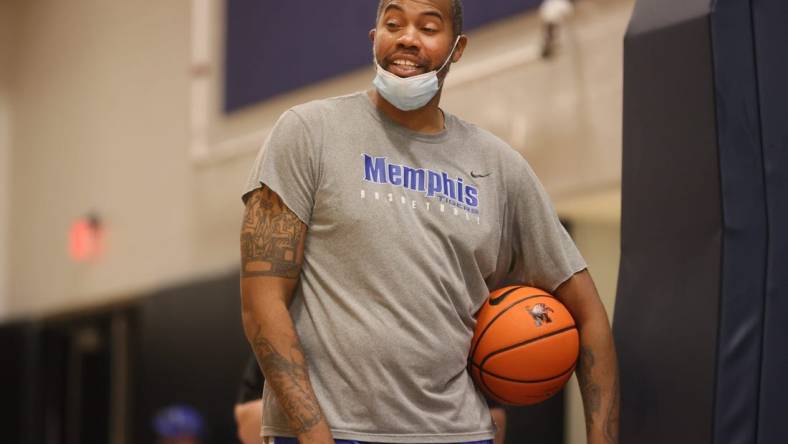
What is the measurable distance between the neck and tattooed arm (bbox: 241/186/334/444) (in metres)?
0.36

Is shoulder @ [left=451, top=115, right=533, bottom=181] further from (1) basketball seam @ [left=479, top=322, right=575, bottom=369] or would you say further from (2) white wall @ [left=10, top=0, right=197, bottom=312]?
(2) white wall @ [left=10, top=0, right=197, bottom=312]

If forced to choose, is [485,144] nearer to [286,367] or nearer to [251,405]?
[286,367]

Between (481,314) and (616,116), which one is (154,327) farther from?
(481,314)

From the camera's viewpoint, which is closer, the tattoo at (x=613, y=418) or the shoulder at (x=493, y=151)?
the shoulder at (x=493, y=151)

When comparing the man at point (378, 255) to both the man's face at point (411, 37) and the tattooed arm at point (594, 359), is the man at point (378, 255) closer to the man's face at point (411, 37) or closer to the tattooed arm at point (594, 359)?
the man's face at point (411, 37)

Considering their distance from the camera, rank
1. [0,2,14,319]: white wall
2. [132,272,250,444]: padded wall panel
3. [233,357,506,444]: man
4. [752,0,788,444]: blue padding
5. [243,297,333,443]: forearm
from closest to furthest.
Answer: [243,297,333,443]: forearm < [752,0,788,444]: blue padding < [233,357,506,444]: man < [132,272,250,444]: padded wall panel < [0,2,14,319]: white wall

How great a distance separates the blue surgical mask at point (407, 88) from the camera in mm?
2854

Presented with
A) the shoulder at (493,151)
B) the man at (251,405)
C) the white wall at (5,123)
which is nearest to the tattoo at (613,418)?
the shoulder at (493,151)

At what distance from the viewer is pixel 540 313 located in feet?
10.2

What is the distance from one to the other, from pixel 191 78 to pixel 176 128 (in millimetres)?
467

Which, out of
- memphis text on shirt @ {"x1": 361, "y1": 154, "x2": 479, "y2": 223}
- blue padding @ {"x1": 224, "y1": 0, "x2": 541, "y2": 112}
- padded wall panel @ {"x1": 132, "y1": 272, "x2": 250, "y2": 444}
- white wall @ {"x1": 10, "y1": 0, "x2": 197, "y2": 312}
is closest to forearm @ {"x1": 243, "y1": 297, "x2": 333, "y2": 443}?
memphis text on shirt @ {"x1": 361, "y1": 154, "x2": 479, "y2": 223}

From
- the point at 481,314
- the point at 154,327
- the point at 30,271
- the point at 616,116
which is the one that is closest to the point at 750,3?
the point at 481,314

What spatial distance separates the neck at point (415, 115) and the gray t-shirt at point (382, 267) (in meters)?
0.02

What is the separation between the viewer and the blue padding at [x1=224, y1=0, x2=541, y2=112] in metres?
8.86
